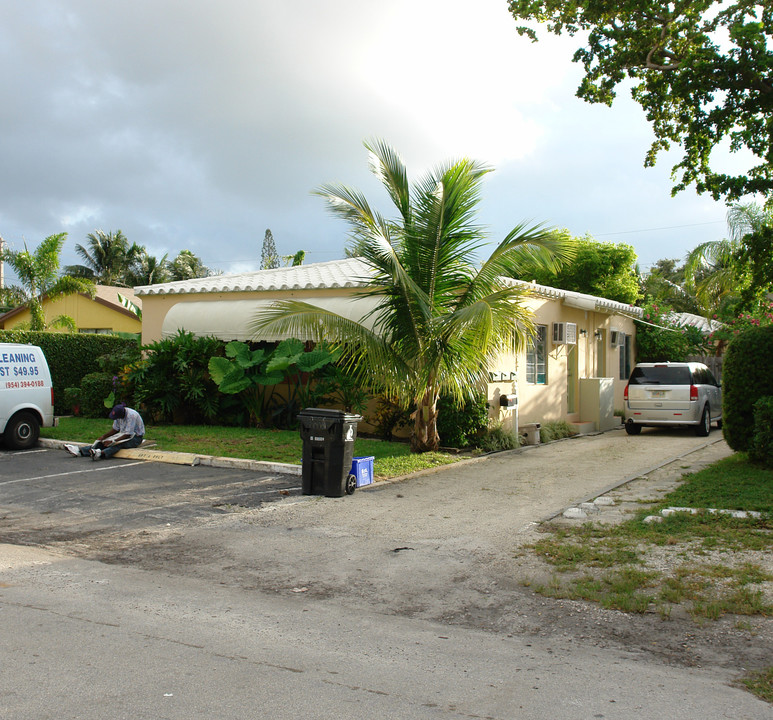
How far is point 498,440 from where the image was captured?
1455 centimetres

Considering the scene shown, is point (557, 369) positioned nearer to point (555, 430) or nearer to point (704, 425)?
point (555, 430)

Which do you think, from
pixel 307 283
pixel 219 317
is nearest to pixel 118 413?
pixel 219 317

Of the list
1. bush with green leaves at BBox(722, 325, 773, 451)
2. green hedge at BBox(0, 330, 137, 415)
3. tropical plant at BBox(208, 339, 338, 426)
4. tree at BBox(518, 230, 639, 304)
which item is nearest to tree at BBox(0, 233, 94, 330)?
green hedge at BBox(0, 330, 137, 415)

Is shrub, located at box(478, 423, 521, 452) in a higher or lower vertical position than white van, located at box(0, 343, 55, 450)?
lower

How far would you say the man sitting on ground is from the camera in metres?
12.7

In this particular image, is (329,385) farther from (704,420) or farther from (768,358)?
(704,420)

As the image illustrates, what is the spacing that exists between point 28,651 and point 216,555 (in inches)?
107

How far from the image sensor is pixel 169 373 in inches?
674

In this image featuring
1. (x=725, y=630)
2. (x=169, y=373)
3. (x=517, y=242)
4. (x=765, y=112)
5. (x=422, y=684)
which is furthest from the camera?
(x=169, y=373)

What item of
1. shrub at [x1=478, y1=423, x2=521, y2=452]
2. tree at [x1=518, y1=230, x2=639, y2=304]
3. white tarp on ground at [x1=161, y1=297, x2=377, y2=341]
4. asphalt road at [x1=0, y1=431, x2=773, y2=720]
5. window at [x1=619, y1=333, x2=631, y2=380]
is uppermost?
tree at [x1=518, y1=230, x2=639, y2=304]

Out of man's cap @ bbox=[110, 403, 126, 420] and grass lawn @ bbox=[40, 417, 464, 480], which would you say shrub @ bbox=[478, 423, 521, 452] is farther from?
man's cap @ bbox=[110, 403, 126, 420]

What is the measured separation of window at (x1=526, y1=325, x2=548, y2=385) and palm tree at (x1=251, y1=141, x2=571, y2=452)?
471 centimetres

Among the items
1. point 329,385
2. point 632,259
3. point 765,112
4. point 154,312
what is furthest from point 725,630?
point 632,259

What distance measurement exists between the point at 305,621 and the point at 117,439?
8.57 metres
